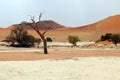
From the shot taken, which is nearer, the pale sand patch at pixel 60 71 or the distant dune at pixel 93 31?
the pale sand patch at pixel 60 71

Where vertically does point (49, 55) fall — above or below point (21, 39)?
below

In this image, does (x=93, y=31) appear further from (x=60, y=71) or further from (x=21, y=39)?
(x=60, y=71)

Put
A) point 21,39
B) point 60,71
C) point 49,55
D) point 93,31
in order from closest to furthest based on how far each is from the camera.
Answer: point 60,71 → point 49,55 → point 21,39 → point 93,31

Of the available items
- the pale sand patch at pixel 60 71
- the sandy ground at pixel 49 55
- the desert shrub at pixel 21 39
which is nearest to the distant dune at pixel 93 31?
the desert shrub at pixel 21 39

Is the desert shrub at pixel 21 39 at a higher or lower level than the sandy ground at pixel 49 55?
higher

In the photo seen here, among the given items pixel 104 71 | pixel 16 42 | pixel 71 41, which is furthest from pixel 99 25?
pixel 104 71

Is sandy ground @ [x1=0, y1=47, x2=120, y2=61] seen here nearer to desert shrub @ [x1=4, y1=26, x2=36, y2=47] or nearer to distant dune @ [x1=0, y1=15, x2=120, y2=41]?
desert shrub @ [x1=4, y1=26, x2=36, y2=47]

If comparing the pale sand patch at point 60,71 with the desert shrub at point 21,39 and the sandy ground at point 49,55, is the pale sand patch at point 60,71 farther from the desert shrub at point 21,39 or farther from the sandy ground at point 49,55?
the desert shrub at point 21,39

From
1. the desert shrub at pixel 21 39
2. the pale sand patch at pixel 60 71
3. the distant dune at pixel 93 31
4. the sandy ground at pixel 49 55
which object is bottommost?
the pale sand patch at pixel 60 71

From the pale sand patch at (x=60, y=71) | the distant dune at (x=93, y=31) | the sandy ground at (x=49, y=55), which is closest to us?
the pale sand patch at (x=60, y=71)

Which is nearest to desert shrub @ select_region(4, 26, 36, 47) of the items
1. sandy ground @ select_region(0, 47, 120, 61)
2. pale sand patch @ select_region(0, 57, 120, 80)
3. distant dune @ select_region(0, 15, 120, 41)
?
sandy ground @ select_region(0, 47, 120, 61)

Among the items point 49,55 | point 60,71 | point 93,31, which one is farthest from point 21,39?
point 93,31

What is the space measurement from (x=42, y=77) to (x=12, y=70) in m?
2.17

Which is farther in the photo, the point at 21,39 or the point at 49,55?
the point at 21,39
